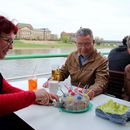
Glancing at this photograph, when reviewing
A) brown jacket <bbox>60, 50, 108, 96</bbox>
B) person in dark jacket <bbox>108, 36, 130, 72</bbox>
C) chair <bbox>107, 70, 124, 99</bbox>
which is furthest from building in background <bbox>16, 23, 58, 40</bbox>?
chair <bbox>107, 70, 124, 99</bbox>

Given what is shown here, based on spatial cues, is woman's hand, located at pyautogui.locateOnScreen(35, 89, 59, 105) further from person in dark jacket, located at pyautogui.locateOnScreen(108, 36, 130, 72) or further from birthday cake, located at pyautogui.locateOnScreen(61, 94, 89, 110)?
person in dark jacket, located at pyautogui.locateOnScreen(108, 36, 130, 72)

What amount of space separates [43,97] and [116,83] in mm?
1082

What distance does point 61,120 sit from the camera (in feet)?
3.61

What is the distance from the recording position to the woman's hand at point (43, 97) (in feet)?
4.00

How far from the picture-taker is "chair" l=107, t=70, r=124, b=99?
202cm

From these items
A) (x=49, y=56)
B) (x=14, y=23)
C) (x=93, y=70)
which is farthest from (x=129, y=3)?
(x=14, y=23)

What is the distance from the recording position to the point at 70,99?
125 centimetres

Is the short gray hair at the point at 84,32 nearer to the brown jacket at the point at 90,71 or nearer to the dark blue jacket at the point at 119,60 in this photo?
the brown jacket at the point at 90,71

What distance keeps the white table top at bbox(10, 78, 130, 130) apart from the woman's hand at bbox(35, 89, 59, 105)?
0.04 metres

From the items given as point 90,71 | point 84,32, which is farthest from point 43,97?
point 84,32

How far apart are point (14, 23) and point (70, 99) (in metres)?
0.65

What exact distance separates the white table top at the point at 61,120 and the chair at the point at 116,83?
87 cm

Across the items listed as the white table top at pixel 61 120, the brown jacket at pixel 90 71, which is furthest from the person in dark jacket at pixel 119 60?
the white table top at pixel 61 120

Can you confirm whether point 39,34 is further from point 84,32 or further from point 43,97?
point 43,97
